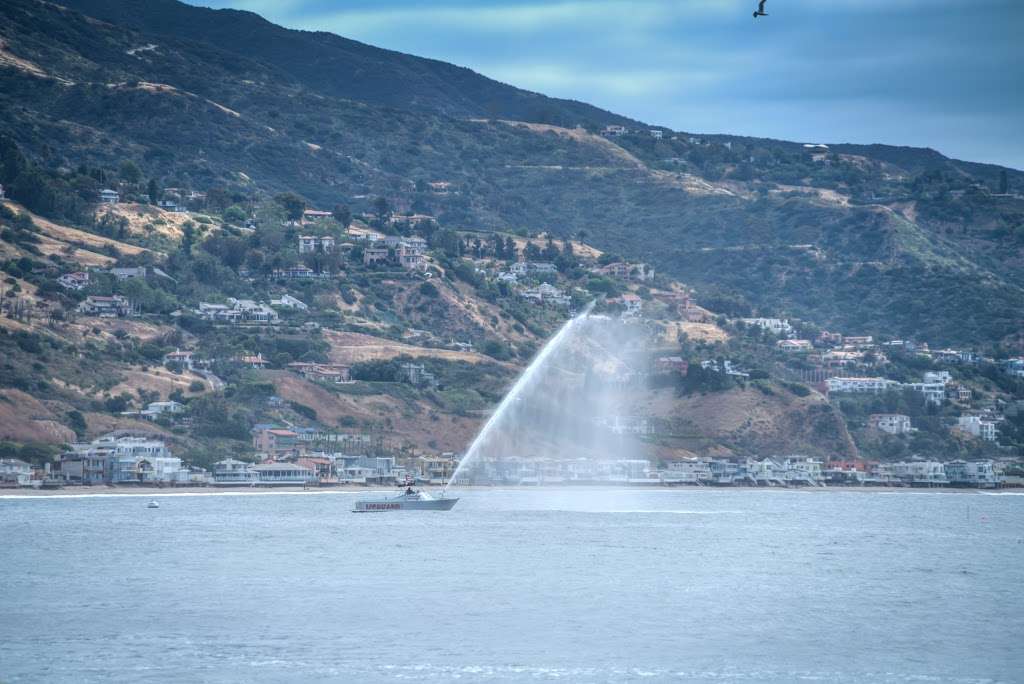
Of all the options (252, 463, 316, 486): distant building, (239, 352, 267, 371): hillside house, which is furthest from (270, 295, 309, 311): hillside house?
(252, 463, 316, 486): distant building

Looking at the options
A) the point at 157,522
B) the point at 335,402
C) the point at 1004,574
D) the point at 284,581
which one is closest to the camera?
the point at 284,581

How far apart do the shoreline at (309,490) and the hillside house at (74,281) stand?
124ft

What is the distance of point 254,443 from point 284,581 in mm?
77051

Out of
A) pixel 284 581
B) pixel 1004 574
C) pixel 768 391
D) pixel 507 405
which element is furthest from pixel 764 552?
pixel 768 391

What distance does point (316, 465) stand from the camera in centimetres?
15250

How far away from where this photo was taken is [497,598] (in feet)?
237

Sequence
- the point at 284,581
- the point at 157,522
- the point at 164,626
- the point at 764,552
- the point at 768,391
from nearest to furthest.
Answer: the point at 164,626, the point at 284,581, the point at 764,552, the point at 157,522, the point at 768,391

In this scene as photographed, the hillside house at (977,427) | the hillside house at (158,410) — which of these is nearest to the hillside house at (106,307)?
the hillside house at (158,410)

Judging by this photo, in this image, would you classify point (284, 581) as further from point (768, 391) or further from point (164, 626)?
point (768, 391)

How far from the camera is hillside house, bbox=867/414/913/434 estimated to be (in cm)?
19262

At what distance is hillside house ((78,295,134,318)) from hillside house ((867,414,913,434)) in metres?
79.1

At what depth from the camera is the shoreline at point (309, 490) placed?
5359 inches

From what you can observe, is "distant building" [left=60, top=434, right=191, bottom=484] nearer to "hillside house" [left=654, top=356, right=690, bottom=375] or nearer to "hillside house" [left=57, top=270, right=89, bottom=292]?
"hillside house" [left=57, top=270, right=89, bottom=292]

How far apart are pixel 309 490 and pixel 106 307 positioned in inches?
1444
